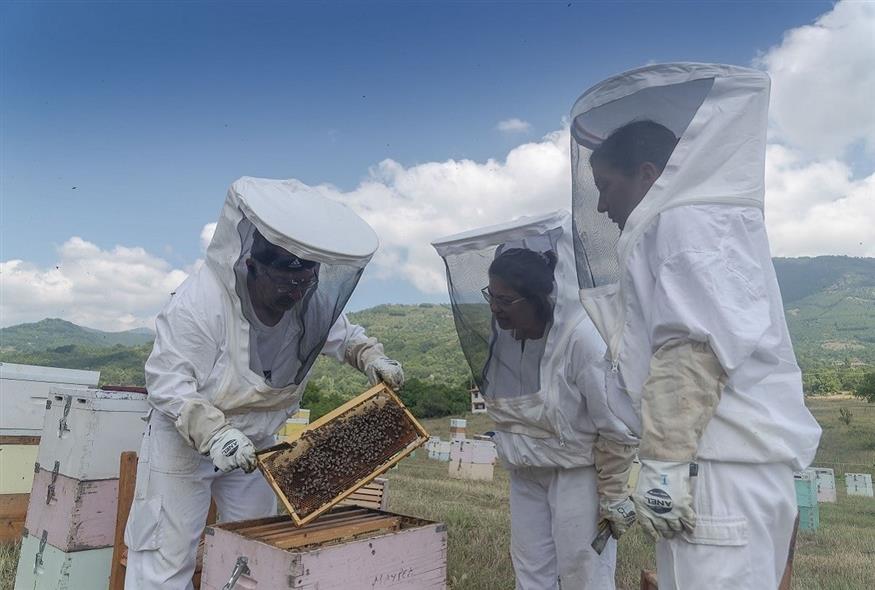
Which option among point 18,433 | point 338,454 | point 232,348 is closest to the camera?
point 338,454

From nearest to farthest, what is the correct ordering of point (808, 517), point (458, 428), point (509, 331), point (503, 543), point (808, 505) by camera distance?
point (509, 331)
point (503, 543)
point (808, 517)
point (808, 505)
point (458, 428)

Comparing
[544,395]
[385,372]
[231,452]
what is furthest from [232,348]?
[544,395]

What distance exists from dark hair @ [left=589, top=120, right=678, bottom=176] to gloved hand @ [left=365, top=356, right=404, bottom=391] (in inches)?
71.0

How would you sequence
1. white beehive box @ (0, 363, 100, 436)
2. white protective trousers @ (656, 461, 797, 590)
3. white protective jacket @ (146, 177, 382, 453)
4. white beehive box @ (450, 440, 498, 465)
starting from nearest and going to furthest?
white protective trousers @ (656, 461, 797, 590) < white protective jacket @ (146, 177, 382, 453) < white beehive box @ (0, 363, 100, 436) < white beehive box @ (450, 440, 498, 465)

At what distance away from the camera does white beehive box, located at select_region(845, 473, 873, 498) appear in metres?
14.3

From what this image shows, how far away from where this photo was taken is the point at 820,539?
24.2ft

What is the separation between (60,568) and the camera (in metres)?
3.34

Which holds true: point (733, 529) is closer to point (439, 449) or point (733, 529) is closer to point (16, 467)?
point (16, 467)

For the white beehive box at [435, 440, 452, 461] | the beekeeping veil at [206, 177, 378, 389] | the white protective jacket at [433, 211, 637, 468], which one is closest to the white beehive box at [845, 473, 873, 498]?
the white beehive box at [435, 440, 452, 461]

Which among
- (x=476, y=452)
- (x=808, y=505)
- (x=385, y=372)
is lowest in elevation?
(x=808, y=505)

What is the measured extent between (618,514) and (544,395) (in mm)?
623

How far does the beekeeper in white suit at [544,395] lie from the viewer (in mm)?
2908

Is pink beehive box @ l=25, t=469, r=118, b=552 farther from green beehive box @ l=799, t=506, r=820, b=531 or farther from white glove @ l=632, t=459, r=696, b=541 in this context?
green beehive box @ l=799, t=506, r=820, b=531

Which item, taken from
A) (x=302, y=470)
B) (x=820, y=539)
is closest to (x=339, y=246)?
(x=302, y=470)
